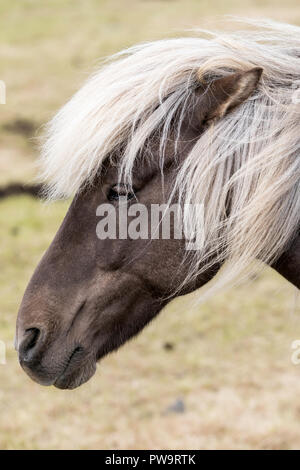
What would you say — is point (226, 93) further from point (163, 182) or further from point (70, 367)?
point (70, 367)

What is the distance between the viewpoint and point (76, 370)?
262 centimetres

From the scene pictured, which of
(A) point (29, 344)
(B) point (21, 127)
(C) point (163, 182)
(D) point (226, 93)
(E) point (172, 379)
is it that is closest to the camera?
(D) point (226, 93)

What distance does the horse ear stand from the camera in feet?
7.20

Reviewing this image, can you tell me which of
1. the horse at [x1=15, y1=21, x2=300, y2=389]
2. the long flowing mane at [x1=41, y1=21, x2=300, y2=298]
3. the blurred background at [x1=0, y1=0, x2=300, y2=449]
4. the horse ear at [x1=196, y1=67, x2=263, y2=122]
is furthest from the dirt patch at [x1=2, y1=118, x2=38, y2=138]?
the horse ear at [x1=196, y1=67, x2=263, y2=122]

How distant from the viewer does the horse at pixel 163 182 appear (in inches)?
91.0

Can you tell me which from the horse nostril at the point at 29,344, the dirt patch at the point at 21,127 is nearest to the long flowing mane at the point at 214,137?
the horse nostril at the point at 29,344

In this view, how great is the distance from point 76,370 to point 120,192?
2.44 feet

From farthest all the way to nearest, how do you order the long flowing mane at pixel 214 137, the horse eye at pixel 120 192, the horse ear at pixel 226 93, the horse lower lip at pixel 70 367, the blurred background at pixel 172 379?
the blurred background at pixel 172 379 < the horse lower lip at pixel 70 367 < the horse eye at pixel 120 192 < the long flowing mane at pixel 214 137 < the horse ear at pixel 226 93

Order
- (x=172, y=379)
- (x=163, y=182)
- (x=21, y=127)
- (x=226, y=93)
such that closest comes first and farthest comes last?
(x=226, y=93) → (x=163, y=182) → (x=172, y=379) → (x=21, y=127)

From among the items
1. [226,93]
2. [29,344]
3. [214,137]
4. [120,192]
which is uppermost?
[226,93]

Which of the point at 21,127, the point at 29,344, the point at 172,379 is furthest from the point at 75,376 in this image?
the point at 21,127

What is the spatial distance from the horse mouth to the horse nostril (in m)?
0.15

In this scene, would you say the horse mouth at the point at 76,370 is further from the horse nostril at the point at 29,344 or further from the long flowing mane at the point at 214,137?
the long flowing mane at the point at 214,137
